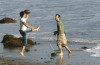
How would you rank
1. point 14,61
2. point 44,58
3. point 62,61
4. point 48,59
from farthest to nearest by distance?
1. point 44,58
2. point 48,59
3. point 62,61
4. point 14,61

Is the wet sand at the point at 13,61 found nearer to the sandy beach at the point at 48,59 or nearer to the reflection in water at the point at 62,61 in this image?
the sandy beach at the point at 48,59

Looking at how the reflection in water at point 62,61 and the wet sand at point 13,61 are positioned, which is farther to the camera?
the reflection in water at point 62,61

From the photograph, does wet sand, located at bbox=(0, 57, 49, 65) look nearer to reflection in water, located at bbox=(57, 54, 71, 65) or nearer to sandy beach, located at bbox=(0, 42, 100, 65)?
sandy beach, located at bbox=(0, 42, 100, 65)

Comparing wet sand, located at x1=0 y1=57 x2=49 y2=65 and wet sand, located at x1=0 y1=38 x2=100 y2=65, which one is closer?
wet sand, located at x1=0 y1=57 x2=49 y2=65

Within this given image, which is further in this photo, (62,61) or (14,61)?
(62,61)

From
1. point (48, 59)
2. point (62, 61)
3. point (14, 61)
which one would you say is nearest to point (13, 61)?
point (14, 61)

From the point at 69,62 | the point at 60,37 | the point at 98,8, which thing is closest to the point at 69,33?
the point at 60,37

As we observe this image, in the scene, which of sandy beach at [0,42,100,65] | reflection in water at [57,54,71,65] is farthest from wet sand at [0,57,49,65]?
reflection in water at [57,54,71,65]

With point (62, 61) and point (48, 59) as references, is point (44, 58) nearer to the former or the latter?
point (48, 59)

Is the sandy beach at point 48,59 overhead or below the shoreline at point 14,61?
below

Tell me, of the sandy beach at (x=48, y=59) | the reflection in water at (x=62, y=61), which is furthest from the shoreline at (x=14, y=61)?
the reflection in water at (x=62, y=61)

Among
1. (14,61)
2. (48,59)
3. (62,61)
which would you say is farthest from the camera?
(48,59)

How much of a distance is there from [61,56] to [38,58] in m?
0.95

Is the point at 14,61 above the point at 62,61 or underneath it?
above
